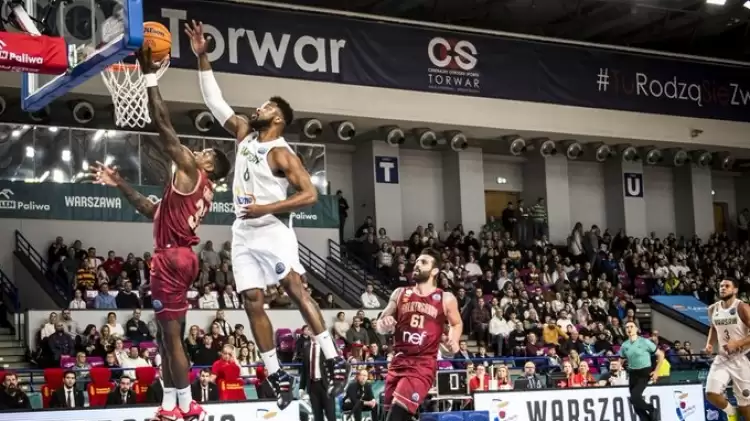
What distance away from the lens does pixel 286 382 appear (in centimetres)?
923

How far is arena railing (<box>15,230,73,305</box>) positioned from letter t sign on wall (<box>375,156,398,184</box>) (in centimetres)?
1081

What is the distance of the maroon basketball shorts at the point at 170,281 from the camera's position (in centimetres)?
962

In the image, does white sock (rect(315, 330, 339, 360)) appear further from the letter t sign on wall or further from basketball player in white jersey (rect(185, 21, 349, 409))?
the letter t sign on wall

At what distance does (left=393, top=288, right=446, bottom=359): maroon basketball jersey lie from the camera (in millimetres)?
10734

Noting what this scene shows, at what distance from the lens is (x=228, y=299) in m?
24.1

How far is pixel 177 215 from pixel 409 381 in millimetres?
2856

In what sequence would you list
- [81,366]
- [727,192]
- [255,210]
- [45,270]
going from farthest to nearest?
[727,192] → [45,270] → [81,366] → [255,210]

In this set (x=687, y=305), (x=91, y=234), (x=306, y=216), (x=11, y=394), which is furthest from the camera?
(x=687, y=305)

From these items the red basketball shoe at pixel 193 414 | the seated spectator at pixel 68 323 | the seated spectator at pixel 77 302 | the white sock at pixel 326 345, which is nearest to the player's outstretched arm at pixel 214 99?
the white sock at pixel 326 345

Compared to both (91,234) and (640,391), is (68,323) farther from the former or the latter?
(640,391)

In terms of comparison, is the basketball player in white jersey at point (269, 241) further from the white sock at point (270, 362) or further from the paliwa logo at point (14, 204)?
the paliwa logo at point (14, 204)

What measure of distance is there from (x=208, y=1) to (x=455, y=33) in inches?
278

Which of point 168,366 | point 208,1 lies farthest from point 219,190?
point 168,366

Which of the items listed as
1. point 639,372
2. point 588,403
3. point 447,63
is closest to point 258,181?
point 588,403
